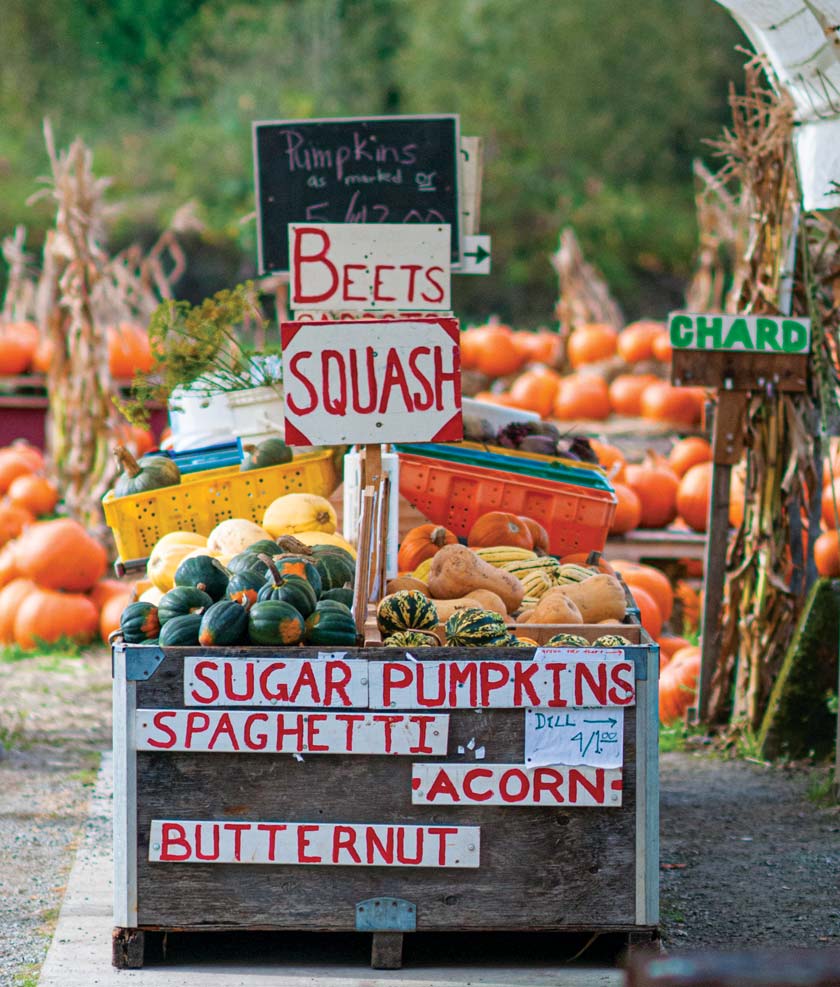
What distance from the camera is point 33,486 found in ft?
30.2

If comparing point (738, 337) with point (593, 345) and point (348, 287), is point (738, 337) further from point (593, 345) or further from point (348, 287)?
point (593, 345)

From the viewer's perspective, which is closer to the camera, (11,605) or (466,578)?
(466,578)

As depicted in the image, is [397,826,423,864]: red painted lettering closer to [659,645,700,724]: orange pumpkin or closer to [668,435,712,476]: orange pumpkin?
[659,645,700,724]: orange pumpkin

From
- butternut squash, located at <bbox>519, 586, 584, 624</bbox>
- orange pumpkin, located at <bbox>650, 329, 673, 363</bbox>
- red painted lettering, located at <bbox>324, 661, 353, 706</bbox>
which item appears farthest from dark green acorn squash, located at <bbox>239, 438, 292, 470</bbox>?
orange pumpkin, located at <bbox>650, 329, 673, 363</bbox>

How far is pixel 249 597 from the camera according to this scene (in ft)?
12.5

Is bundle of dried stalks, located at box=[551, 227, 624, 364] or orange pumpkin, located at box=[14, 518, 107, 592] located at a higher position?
bundle of dried stalks, located at box=[551, 227, 624, 364]

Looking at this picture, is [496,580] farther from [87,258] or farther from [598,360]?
[598,360]

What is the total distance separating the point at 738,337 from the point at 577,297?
7937 millimetres

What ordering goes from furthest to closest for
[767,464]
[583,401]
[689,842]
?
[583,401] → [767,464] → [689,842]

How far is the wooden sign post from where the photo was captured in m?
5.98

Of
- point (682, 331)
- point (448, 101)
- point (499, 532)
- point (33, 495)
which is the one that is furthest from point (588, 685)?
point (448, 101)

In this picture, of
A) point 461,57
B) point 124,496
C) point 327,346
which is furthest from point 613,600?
point 461,57

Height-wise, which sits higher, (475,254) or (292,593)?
→ (475,254)

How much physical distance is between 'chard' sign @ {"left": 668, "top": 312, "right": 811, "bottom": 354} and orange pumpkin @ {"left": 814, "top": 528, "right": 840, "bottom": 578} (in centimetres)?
131
